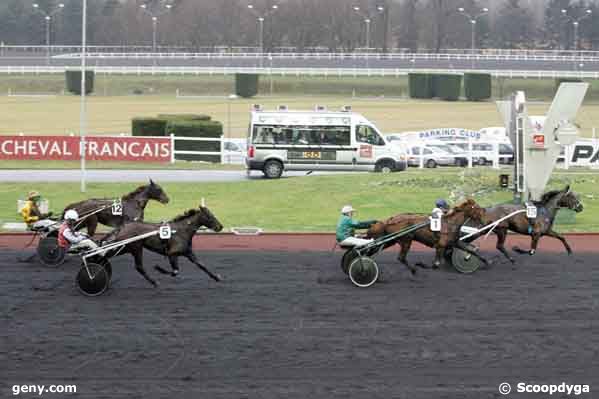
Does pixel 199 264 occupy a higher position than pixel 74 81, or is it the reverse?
pixel 74 81

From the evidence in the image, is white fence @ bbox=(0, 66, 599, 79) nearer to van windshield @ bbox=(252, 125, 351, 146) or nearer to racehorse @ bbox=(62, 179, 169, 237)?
van windshield @ bbox=(252, 125, 351, 146)

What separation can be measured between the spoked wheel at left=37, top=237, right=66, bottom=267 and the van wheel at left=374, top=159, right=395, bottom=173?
1764 cm

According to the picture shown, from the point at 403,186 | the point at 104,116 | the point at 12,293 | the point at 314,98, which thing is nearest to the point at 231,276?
the point at 12,293

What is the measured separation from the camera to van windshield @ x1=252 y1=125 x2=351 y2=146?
33.6 metres

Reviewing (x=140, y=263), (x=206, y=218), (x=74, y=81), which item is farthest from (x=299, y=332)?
(x=74, y=81)

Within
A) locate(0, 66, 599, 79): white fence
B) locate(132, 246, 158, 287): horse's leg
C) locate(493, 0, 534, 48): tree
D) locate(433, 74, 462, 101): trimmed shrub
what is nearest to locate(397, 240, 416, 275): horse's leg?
locate(132, 246, 158, 287): horse's leg

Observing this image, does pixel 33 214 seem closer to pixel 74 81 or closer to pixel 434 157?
pixel 434 157

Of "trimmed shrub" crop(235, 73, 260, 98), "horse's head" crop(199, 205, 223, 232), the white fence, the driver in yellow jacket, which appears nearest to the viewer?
"horse's head" crop(199, 205, 223, 232)

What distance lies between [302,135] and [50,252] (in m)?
16.9

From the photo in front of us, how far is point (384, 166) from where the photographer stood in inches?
1336

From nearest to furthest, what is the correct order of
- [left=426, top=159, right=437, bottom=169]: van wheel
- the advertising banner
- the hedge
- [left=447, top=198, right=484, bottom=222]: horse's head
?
[left=447, top=198, right=484, bottom=222]: horse's head
the advertising banner
[left=426, top=159, right=437, bottom=169]: van wheel
the hedge

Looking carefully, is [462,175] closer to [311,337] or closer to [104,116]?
[311,337]

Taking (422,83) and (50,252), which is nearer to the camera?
(50,252)

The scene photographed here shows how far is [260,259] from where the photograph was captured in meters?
18.8
